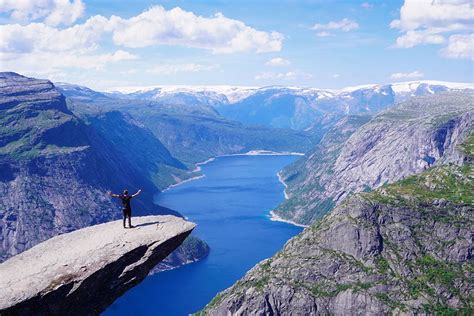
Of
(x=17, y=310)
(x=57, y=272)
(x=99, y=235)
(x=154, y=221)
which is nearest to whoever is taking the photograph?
(x=17, y=310)

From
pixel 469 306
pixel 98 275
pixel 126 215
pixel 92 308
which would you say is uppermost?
pixel 126 215

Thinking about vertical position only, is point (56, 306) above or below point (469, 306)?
above

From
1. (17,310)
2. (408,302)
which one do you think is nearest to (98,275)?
(17,310)

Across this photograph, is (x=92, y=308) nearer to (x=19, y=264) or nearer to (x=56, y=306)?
(x=56, y=306)

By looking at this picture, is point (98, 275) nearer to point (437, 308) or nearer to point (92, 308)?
point (92, 308)

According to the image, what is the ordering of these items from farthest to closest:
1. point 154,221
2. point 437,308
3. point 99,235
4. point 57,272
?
point 437,308
point 154,221
point 99,235
point 57,272

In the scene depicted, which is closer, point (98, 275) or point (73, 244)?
point (98, 275)
